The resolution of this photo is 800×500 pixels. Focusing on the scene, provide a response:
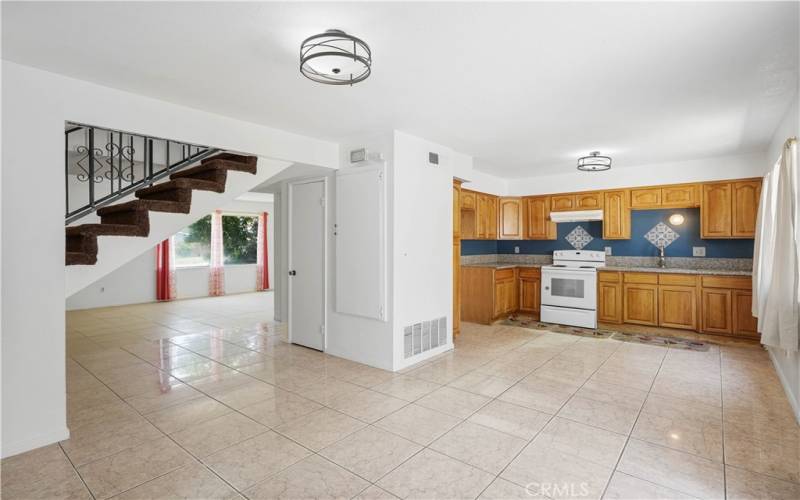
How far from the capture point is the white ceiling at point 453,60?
2090 millimetres

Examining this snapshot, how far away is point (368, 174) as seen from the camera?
434 centimetres

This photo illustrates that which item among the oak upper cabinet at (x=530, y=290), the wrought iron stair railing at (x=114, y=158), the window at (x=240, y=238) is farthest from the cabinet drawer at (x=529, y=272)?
the window at (x=240, y=238)

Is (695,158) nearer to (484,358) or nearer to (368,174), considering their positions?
(484,358)

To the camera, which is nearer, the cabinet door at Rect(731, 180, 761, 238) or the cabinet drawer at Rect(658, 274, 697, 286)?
the cabinet door at Rect(731, 180, 761, 238)

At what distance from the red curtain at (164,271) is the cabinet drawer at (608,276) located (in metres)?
8.79

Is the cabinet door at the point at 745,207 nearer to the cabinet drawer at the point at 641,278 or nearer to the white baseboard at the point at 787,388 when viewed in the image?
the cabinet drawer at the point at 641,278

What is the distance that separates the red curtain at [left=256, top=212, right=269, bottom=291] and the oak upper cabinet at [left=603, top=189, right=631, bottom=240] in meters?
8.32

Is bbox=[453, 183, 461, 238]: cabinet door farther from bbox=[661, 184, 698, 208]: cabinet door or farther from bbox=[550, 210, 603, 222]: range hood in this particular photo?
bbox=[661, 184, 698, 208]: cabinet door

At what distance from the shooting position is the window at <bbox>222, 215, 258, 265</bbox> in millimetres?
10484

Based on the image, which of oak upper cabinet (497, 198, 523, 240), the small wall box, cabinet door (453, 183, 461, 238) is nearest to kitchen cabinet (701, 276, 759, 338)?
oak upper cabinet (497, 198, 523, 240)

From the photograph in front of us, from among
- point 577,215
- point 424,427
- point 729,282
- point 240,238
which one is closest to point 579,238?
point 577,215

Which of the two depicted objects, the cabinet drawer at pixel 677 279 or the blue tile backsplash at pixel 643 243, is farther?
the blue tile backsplash at pixel 643 243

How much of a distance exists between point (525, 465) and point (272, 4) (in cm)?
293

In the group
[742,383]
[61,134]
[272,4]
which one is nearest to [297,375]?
[61,134]
